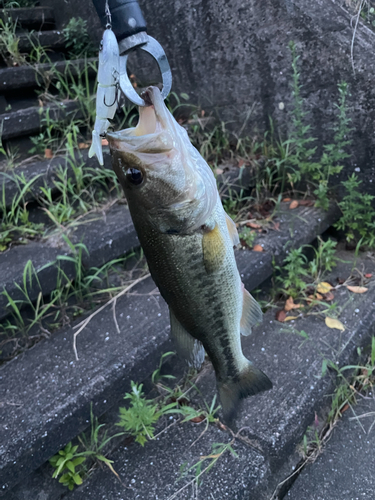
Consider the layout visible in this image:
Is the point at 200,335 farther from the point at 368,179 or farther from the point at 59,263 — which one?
the point at 368,179

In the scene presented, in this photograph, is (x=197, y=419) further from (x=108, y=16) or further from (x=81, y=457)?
(x=108, y=16)

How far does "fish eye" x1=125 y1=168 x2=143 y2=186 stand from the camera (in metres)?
1.04

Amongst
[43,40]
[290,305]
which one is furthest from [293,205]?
[43,40]

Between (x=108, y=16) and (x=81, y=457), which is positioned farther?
(x=81, y=457)

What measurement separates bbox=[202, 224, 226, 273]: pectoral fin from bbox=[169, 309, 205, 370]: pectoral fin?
22 cm

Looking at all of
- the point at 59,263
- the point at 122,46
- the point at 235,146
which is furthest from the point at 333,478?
the point at 235,146

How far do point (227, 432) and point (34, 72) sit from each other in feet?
10.2

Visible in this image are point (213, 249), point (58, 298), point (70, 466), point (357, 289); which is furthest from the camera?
point (357, 289)

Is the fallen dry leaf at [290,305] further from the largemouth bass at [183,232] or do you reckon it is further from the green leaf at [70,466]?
the green leaf at [70,466]

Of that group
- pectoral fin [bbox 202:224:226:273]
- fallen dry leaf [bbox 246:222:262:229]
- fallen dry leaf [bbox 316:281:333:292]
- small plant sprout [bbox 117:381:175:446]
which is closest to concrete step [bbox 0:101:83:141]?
fallen dry leaf [bbox 246:222:262:229]

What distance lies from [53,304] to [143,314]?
555 mm

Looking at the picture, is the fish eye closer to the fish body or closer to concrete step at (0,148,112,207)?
the fish body

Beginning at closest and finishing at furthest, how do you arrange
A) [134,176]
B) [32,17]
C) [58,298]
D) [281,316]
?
[134,176]
[58,298]
[281,316]
[32,17]

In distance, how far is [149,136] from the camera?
996 millimetres
